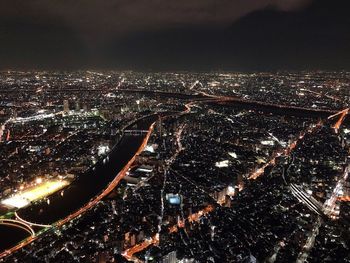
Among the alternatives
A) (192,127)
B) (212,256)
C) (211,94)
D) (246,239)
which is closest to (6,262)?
(212,256)

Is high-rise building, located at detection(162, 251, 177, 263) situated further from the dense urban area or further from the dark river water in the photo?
the dark river water

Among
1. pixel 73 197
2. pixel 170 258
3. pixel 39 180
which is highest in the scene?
pixel 170 258

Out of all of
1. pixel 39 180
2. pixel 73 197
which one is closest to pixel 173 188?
pixel 73 197

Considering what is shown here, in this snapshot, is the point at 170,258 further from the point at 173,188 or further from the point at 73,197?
the point at 73,197

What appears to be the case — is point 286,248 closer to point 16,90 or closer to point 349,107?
point 349,107

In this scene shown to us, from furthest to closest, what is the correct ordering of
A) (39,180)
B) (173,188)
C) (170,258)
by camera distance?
(39,180)
(173,188)
(170,258)

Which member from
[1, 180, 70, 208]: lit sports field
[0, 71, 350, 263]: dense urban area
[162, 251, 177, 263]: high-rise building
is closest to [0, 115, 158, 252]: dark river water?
[0, 71, 350, 263]: dense urban area
